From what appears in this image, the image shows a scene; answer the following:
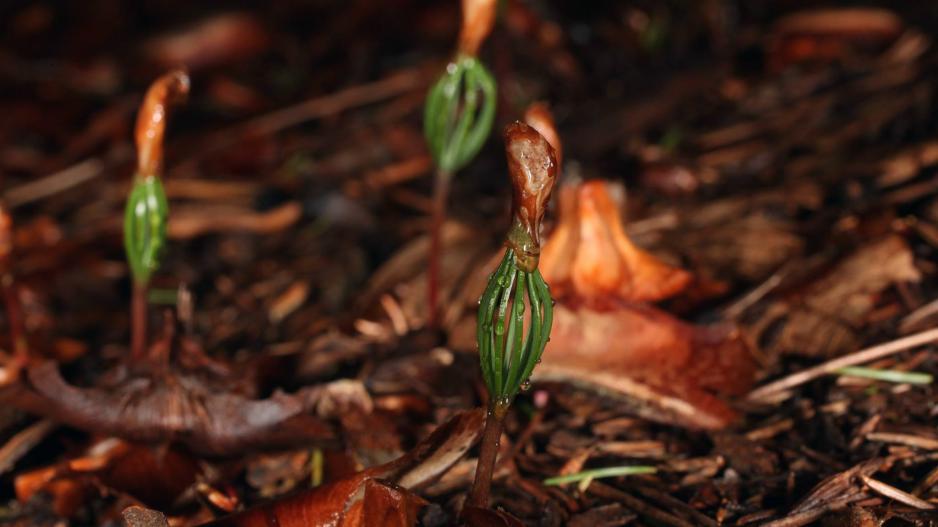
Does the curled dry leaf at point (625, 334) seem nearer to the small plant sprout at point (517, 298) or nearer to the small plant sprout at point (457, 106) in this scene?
the small plant sprout at point (457, 106)

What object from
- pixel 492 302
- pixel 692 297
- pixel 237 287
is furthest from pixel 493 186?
pixel 492 302

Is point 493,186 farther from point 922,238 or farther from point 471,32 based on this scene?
point 922,238

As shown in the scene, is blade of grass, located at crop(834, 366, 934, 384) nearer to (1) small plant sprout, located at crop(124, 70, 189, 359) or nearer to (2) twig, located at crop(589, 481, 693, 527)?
(2) twig, located at crop(589, 481, 693, 527)

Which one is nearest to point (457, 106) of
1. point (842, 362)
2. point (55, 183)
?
point (842, 362)

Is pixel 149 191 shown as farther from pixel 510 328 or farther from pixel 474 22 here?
pixel 510 328

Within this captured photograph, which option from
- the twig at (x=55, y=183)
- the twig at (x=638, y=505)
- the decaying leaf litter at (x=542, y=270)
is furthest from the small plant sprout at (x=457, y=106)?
the twig at (x=55, y=183)

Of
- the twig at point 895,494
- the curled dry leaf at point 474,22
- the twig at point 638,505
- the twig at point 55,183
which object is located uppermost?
the curled dry leaf at point 474,22
